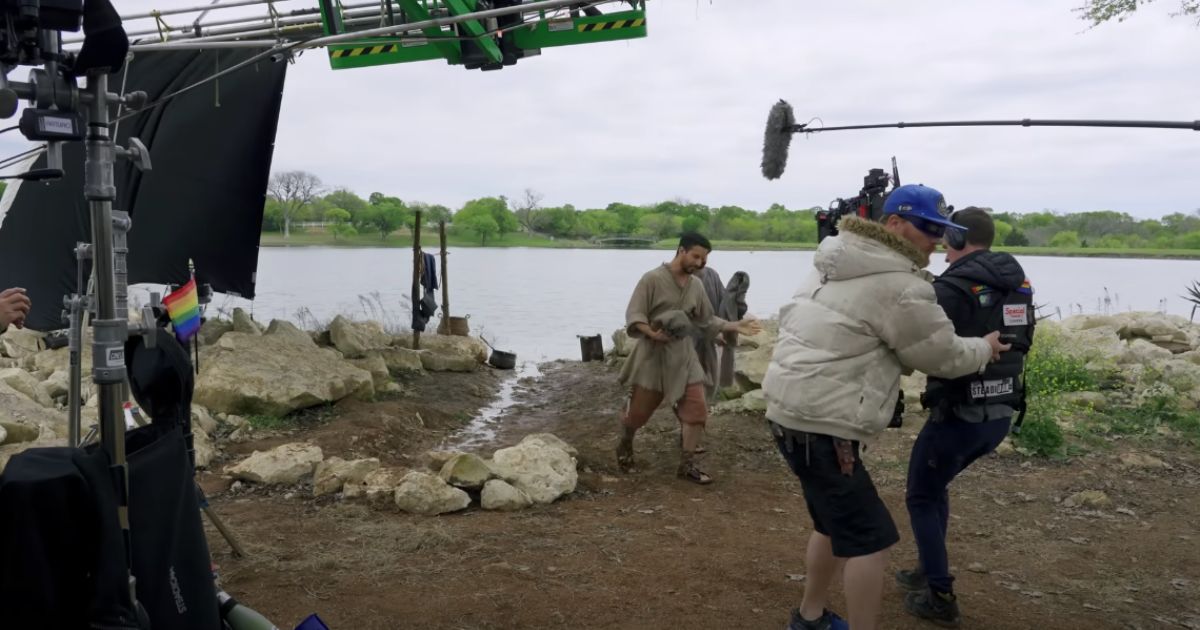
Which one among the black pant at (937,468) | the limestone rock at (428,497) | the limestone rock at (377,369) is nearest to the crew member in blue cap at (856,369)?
the black pant at (937,468)

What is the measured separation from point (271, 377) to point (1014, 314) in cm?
711

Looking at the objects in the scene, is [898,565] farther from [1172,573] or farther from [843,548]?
[843,548]

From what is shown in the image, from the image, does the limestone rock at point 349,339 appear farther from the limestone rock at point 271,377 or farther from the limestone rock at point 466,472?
the limestone rock at point 466,472

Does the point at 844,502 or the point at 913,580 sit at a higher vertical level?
the point at 844,502

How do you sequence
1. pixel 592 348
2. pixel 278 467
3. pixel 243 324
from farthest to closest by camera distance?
pixel 592 348 → pixel 243 324 → pixel 278 467

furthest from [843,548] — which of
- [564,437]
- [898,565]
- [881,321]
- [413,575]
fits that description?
[564,437]

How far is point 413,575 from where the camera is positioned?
14.3ft

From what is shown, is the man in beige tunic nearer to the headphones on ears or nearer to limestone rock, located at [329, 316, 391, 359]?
the headphones on ears

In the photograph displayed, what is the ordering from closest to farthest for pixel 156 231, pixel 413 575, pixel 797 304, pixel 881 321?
pixel 881 321 → pixel 797 304 → pixel 413 575 → pixel 156 231

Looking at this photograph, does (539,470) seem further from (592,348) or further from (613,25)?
(592,348)

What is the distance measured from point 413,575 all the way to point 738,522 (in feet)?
6.91

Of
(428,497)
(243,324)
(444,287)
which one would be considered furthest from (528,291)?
(428,497)

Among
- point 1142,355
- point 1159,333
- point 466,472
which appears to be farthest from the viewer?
point 1159,333

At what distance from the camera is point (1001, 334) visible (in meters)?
3.78
